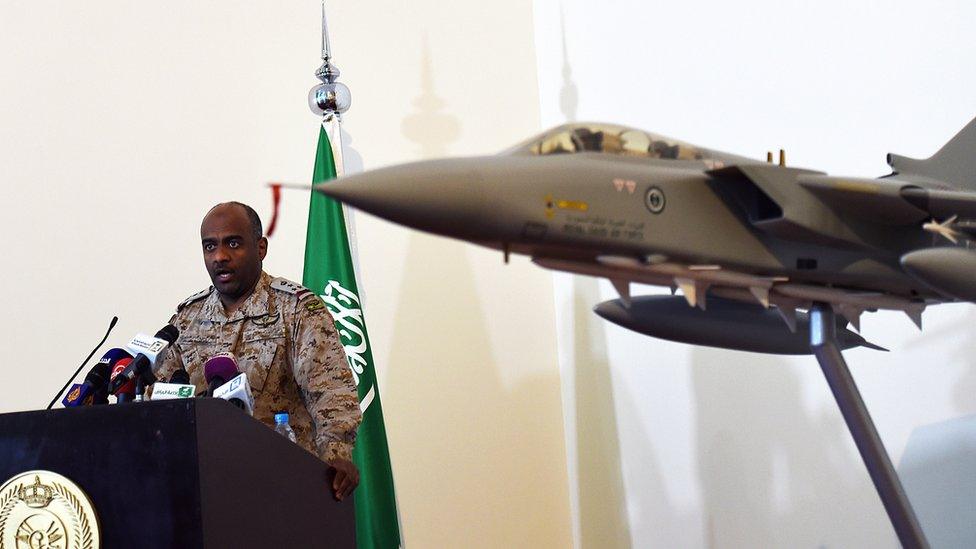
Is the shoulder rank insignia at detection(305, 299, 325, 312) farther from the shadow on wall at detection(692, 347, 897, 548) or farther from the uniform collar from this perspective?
the shadow on wall at detection(692, 347, 897, 548)

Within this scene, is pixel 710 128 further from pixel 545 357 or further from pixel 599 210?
pixel 599 210

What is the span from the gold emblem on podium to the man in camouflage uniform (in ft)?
3.37

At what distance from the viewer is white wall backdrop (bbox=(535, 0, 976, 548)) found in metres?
4.35

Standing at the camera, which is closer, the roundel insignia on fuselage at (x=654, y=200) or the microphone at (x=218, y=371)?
the roundel insignia on fuselage at (x=654, y=200)

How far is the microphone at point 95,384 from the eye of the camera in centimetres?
291

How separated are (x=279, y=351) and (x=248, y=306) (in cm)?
21

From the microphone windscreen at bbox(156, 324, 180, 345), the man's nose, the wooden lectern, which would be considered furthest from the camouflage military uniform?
the wooden lectern

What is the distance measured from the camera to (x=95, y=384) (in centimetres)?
291

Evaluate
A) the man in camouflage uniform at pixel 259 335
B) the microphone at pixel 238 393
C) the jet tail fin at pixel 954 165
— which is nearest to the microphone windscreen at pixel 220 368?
the microphone at pixel 238 393

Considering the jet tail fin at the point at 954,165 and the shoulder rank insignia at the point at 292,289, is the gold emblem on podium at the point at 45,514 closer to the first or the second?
the shoulder rank insignia at the point at 292,289

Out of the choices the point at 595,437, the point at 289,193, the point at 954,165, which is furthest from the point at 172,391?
the point at 595,437

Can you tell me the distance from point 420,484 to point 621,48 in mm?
2523

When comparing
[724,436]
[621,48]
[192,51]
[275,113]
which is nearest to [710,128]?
[621,48]

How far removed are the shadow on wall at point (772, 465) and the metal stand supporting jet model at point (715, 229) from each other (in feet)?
4.64
